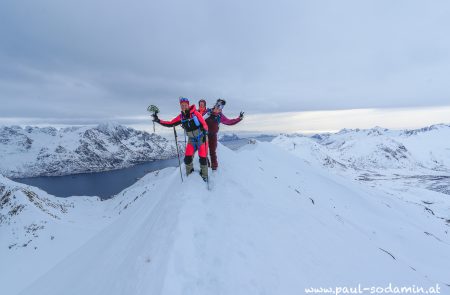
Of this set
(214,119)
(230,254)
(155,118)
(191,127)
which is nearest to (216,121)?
(214,119)

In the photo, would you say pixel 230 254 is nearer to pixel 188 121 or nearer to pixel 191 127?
pixel 191 127

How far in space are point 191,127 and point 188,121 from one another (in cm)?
32

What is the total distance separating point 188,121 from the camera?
11.5 metres

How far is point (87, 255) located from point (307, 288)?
31.8 ft

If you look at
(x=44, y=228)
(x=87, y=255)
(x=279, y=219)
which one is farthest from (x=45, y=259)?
(x=279, y=219)

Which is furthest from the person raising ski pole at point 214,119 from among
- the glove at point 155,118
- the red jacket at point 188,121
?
the glove at point 155,118

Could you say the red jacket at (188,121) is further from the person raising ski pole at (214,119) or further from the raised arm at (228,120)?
the raised arm at (228,120)

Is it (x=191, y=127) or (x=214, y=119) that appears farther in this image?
(x=214, y=119)

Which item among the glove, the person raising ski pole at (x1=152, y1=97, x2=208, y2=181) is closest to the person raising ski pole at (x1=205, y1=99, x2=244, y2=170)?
the person raising ski pole at (x1=152, y1=97, x2=208, y2=181)

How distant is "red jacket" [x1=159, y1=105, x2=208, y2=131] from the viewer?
37.2 ft

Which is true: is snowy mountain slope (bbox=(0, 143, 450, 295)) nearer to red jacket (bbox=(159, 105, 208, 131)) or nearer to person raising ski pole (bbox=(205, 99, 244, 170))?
person raising ski pole (bbox=(205, 99, 244, 170))

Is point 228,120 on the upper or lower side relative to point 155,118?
lower

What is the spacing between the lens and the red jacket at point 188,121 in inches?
447

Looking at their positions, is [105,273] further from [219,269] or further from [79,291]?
[219,269]
